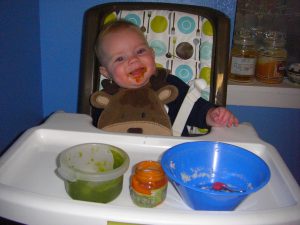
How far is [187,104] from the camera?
0.96m

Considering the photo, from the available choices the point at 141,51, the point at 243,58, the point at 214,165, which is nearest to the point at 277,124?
the point at 243,58

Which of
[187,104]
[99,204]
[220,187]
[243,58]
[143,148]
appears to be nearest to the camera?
[99,204]

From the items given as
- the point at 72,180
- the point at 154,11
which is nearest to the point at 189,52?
the point at 154,11

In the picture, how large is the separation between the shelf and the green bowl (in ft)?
Answer: 2.79

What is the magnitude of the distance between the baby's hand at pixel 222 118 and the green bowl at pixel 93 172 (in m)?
0.31

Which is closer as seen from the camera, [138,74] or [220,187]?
[220,187]

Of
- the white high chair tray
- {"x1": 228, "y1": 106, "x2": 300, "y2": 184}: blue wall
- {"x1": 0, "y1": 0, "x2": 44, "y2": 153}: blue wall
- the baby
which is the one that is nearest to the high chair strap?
the baby

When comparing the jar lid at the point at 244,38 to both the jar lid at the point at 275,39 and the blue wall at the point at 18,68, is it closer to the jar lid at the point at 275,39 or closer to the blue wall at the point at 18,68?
the jar lid at the point at 275,39

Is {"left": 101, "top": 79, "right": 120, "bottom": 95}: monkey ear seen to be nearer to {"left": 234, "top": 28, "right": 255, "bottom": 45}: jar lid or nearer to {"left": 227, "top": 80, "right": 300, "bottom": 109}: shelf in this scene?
{"left": 227, "top": 80, "right": 300, "bottom": 109}: shelf

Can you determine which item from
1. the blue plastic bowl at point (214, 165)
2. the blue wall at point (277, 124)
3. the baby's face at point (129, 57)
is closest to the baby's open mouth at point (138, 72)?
the baby's face at point (129, 57)

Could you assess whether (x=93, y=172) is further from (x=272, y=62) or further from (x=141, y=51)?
(x=272, y=62)

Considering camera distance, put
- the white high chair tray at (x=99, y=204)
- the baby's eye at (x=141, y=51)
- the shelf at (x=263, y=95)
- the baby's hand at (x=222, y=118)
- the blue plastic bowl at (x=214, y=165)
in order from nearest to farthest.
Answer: the white high chair tray at (x=99, y=204) < the blue plastic bowl at (x=214, y=165) < the baby's hand at (x=222, y=118) < the baby's eye at (x=141, y=51) < the shelf at (x=263, y=95)

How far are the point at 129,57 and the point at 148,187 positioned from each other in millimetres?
466

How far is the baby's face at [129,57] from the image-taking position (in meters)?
0.96
